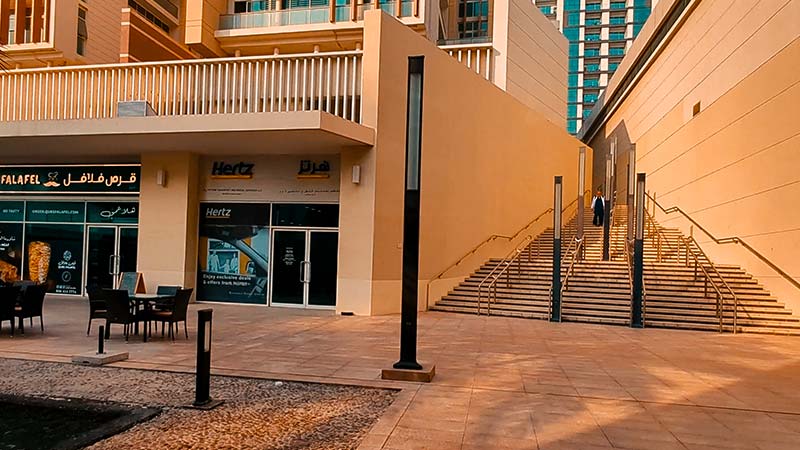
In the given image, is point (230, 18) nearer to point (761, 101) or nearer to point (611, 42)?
point (761, 101)

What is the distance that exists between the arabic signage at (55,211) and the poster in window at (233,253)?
A: 147 inches

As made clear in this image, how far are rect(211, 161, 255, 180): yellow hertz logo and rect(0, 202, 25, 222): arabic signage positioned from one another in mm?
6037

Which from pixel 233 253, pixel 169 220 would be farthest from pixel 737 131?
pixel 169 220

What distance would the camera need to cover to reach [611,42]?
102938mm

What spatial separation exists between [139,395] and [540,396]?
4.00 meters

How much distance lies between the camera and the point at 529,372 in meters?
7.34

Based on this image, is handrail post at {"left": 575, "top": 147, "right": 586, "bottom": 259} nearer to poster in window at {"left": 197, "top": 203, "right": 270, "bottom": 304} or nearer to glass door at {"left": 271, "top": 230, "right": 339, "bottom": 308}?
glass door at {"left": 271, "top": 230, "right": 339, "bottom": 308}

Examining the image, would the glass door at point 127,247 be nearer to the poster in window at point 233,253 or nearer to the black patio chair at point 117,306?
the poster in window at point 233,253

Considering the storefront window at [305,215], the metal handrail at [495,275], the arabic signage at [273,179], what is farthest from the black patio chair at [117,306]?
the metal handrail at [495,275]

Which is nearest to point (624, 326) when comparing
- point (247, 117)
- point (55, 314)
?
point (247, 117)

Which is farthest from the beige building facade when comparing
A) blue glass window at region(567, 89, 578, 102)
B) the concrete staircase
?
blue glass window at region(567, 89, 578, 102)

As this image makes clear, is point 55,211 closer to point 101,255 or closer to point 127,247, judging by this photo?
point 101,255

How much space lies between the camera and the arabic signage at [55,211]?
52.0 feet

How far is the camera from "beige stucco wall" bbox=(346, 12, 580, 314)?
12.9 metres
